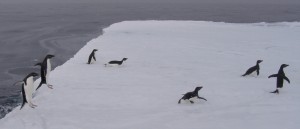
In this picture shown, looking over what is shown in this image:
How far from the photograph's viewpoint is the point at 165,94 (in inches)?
376

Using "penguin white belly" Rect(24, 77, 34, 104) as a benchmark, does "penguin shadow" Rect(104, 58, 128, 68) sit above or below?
below

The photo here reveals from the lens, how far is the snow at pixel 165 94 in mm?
7625

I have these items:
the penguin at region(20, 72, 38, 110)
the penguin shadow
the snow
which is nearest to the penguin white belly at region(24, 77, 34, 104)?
the penguin at region(20, 72, 38, 110)

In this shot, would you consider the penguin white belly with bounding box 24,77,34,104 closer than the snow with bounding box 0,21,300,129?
No

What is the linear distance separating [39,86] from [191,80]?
3.90m

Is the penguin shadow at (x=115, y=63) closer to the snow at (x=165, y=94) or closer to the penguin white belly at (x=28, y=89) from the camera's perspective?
the snow at (x=165, y=94)

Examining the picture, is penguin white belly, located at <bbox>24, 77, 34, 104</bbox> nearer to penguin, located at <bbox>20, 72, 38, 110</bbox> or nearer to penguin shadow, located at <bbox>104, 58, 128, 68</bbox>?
penguin, located at <bbox>20, 72, 38, 110</bbox>

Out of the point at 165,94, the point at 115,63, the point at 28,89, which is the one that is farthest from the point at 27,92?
the point at 115,63

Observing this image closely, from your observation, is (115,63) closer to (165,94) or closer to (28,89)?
(165,94)

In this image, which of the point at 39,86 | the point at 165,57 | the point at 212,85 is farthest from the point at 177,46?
the point at 39,86

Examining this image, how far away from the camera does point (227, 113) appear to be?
804cm

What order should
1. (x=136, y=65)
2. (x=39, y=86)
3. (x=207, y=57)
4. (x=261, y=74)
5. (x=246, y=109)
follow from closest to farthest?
(x=246, y=109), (x=39, y=86), (x=261, y=74), (x=136, y=65), (x=207, y=57)

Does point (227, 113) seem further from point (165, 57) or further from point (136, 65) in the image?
point (165, 57)

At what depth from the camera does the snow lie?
25.0 feet
